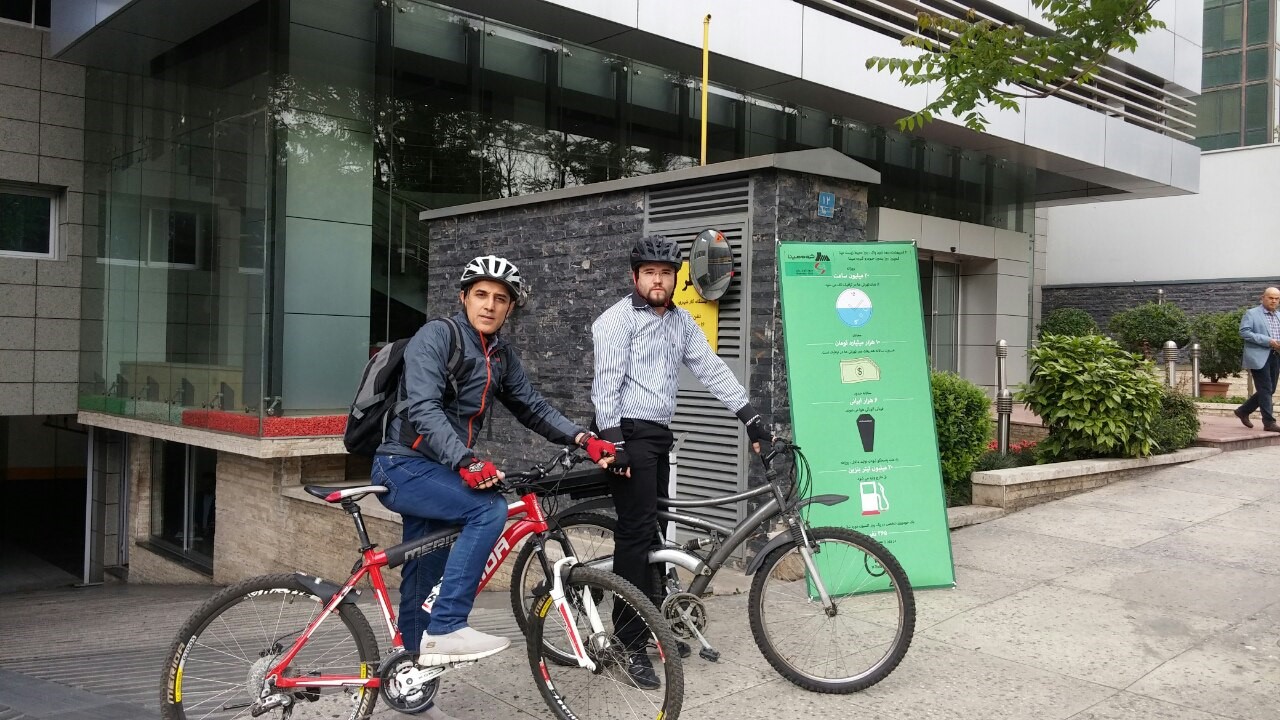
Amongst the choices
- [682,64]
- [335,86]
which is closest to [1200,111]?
[682,64]

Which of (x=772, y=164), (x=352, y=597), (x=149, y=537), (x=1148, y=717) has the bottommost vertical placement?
(x=149, y=537)

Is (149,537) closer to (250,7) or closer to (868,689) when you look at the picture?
(250,7)

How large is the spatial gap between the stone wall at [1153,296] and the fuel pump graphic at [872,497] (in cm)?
2086

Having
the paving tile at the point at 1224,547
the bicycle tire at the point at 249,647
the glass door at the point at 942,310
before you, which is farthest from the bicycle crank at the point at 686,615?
the glass door at the point at 942,310

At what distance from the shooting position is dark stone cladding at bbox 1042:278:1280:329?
2350 centimetres

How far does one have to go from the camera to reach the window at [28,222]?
1477 cm

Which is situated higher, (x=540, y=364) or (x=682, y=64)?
(x=682, y=64)

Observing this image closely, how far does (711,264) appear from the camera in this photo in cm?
681

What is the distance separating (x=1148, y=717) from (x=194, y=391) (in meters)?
10.9

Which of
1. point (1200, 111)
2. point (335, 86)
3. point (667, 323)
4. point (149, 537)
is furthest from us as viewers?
point (1200, 111)

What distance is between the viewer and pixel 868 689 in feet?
15.0

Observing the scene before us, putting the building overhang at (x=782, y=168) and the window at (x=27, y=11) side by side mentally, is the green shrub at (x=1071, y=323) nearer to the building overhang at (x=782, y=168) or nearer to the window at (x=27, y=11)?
the building overhang at (x=782, y=168)

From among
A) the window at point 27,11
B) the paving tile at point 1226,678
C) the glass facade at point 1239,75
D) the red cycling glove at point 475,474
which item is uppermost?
the glass facade at point 1239,75

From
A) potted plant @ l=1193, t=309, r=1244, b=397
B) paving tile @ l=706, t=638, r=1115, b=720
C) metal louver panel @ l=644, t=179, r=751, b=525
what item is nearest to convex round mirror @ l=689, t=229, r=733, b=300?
metal louver panel @ l=644, t=179, r=751, b=525
